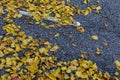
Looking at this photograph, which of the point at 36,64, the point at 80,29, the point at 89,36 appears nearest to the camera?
the point at 36,64

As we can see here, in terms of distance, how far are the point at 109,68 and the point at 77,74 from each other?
2.07 feet

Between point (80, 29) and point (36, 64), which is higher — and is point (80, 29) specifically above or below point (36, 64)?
above

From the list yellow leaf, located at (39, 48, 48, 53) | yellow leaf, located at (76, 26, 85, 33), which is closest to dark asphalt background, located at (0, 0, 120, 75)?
yellow leaf, located at (76, 26, 85, 33)

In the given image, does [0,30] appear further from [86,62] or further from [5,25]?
[86,62]

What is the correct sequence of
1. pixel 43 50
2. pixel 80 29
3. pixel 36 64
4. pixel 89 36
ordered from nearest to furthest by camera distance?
1. pixel 36 64
2. pixel 43 50
3. pixel 89 36
4. pixel 80 29

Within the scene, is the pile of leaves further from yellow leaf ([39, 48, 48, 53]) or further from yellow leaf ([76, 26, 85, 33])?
yellow leaf ([76, 26, 85, 33])

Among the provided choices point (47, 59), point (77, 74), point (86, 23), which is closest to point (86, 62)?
point (77, 74)

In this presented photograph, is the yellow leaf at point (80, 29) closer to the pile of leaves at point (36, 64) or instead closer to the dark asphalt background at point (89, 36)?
the dark asphalt background at point (89, 36)

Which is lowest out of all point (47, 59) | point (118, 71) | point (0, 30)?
point (118, 71)

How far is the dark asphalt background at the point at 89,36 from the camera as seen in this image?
14.7 ft

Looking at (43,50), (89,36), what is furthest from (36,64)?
(89,36)

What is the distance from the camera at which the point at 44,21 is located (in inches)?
203

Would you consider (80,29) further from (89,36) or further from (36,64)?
(36,64)

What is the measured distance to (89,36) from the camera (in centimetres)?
497
